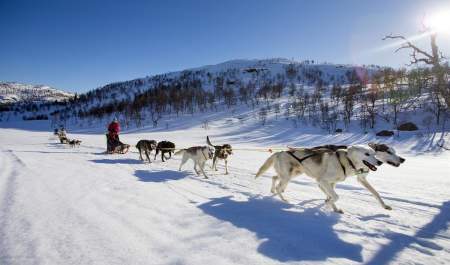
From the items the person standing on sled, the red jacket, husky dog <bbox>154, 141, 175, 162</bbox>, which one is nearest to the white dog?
husky dog <bbox>154, 141, 175, 162</bbox>

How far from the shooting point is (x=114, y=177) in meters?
8.55

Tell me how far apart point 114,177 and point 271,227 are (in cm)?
536

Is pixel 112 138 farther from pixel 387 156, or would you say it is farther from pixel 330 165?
pixel 387 156

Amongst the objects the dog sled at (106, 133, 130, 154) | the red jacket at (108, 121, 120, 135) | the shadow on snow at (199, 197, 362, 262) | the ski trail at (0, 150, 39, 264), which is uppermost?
the red jacket at (108, 121, 120, 135)

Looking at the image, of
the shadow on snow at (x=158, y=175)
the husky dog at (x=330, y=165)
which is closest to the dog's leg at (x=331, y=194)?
the husky dog at (x=330, y=165)

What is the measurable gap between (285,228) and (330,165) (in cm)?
169

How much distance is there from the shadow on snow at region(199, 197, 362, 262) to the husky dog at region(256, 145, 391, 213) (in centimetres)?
47

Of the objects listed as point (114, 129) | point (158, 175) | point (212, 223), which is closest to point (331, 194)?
point (212, 223)

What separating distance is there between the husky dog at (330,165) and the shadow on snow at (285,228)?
1.53ft

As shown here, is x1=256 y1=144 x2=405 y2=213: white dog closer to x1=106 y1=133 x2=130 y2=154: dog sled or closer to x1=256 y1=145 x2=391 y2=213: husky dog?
x1=256 y1=145 x2=391 y2=213: husky dog

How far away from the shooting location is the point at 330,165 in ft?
18.5

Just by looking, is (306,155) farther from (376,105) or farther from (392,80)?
(376,105)

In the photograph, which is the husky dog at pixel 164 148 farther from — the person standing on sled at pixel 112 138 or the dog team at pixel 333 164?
the dog team at pixel 333 164

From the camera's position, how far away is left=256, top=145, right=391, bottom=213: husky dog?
5.37m
